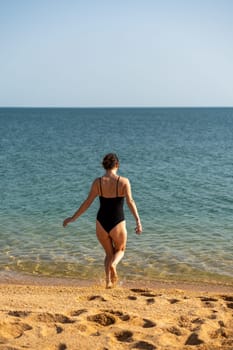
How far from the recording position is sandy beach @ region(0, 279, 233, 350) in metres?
4.56

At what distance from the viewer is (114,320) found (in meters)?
5.23

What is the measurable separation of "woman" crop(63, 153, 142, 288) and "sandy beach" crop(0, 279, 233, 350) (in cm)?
58

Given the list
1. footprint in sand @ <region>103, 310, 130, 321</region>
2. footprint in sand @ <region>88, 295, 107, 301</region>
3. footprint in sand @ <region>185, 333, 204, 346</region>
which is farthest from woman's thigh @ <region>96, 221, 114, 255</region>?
footprint in sand @ <region>185, 333, 204, 346</region>

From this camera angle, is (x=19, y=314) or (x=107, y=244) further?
(x=107, y=244)

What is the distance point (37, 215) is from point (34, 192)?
389 centimetres

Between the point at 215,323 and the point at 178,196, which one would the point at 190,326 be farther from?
the point at 178,196

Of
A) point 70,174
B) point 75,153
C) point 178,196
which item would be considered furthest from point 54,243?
point 75,153

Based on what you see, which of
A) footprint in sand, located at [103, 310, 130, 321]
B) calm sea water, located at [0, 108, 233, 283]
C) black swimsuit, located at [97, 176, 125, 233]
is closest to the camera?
footprint in sand, located at [103, 310, 130, 321]

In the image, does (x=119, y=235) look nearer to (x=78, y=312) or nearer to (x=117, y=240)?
(x=117, y=240)

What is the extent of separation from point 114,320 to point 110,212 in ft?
5.78

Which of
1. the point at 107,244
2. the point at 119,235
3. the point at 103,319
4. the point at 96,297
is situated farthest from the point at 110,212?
the point at 103,319

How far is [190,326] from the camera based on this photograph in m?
5.08

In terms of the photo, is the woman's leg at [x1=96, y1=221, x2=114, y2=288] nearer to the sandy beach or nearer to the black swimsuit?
the black swimsuit

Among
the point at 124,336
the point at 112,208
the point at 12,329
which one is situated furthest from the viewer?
the point at 112,208
